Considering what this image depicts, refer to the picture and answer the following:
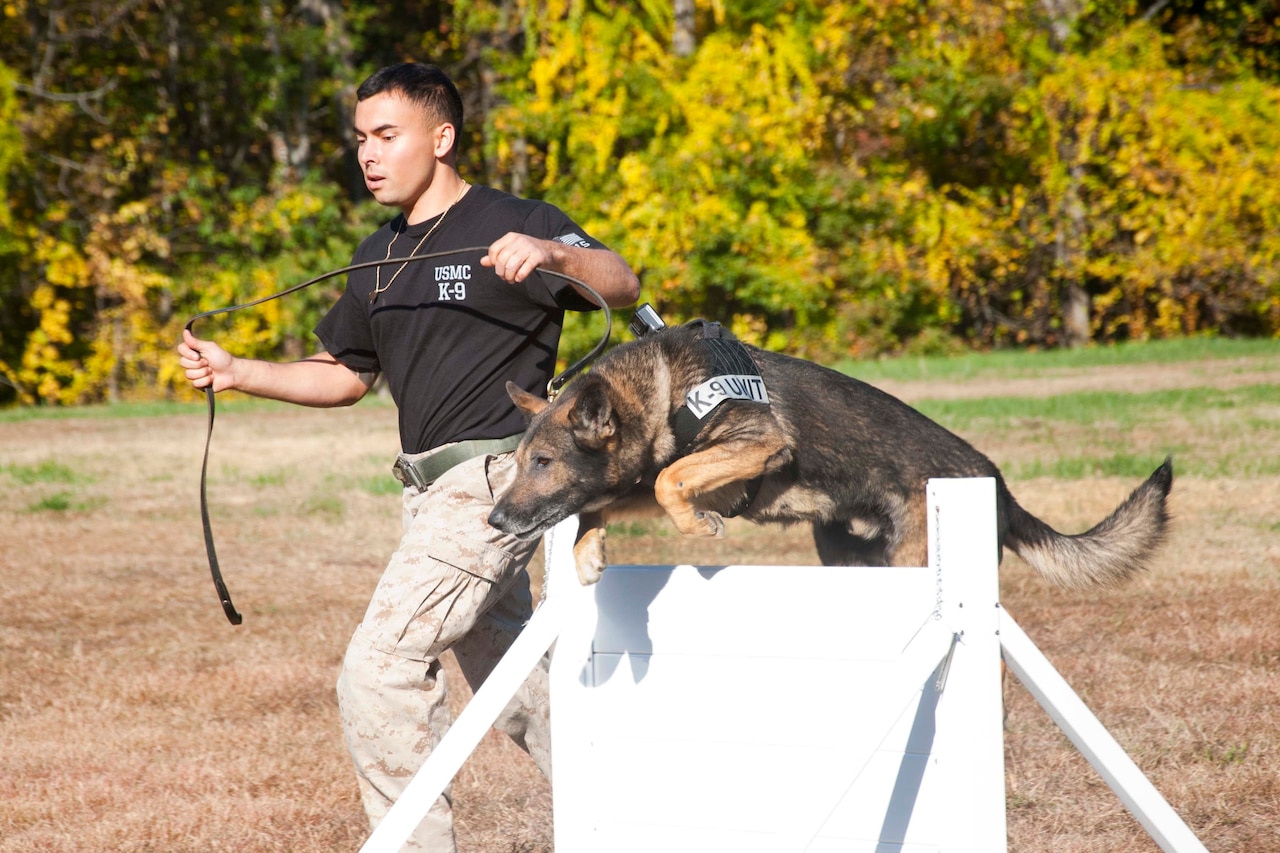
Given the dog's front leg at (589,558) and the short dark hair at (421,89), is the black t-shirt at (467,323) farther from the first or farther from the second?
the dog's front leg at (589,558)

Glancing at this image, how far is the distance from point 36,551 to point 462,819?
525 cm

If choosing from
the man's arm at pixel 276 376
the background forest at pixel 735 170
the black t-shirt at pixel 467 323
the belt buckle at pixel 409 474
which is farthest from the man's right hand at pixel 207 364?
the background forest at pixel 735 170

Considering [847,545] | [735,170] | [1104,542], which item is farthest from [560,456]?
[735,170]

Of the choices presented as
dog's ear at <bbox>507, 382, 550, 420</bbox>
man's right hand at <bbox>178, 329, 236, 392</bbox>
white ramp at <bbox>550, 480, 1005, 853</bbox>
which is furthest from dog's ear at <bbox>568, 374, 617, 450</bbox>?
man's right hand at <bbox>178, 329, 236, 392</bbox>

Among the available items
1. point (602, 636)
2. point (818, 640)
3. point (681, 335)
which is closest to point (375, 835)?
point (602, 636)

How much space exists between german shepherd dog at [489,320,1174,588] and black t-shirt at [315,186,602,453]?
0.12 m

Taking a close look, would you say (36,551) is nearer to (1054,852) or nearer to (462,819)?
(462,819)

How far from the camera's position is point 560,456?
3125mm

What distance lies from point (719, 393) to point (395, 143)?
3.51 feet

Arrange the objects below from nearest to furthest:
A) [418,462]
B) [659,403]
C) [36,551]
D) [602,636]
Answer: [602,636]
[418,462]
[659,403]
[36,551]

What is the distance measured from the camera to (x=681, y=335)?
134 inches

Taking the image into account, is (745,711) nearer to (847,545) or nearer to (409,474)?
(409,474)

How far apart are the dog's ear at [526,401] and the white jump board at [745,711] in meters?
0.65

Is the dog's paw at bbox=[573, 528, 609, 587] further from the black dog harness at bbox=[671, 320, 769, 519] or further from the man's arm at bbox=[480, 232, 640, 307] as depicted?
the man's arm at bbox=[480, 232, 640, 307]
